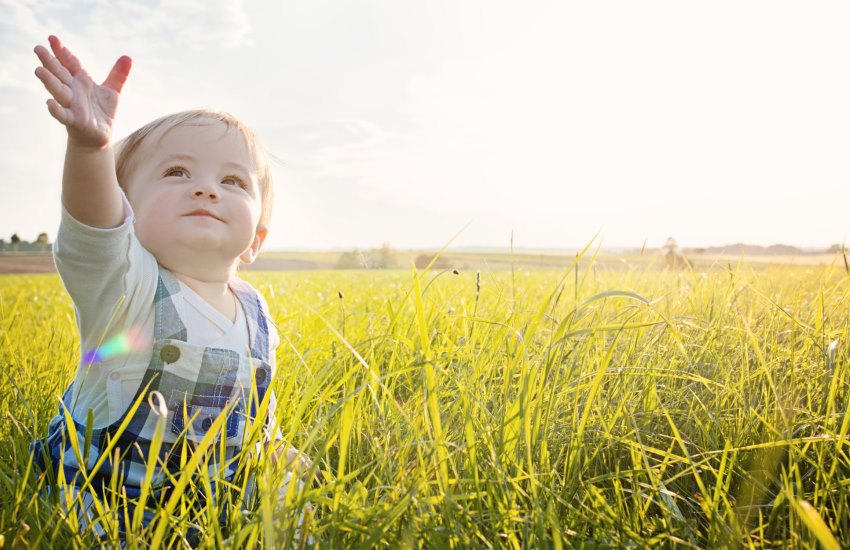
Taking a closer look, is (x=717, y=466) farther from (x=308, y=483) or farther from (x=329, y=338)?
(x=329, y=338)

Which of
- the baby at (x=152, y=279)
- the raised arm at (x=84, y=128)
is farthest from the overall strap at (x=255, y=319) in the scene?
the raised arm at (x=84, y=128)

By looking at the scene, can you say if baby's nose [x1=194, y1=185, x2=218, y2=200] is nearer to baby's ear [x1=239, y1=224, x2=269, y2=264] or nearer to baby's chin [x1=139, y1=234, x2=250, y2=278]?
baby's chin [x1=139, y1=234, x2=250, y2=278]

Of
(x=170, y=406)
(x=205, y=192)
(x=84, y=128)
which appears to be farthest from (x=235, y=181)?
(x=170, y=406)

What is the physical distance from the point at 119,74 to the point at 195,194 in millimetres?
392

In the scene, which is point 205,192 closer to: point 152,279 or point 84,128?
point 152,279

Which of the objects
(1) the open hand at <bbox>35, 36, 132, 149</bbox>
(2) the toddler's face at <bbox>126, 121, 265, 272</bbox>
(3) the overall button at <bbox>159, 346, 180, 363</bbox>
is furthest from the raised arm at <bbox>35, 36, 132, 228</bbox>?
(3) the overall button at <bbox>159, 346, 180, 363</bbox>

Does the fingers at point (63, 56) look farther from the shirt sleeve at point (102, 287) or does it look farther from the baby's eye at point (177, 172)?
the baby's eye at point (177, 172)

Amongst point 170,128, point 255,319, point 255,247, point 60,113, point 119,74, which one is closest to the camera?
point 60,113

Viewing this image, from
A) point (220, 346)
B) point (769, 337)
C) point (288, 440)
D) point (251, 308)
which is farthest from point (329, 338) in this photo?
point (769, 337)

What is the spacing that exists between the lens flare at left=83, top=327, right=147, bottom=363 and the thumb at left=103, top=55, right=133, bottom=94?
66 cm

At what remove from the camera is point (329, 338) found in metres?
2.92

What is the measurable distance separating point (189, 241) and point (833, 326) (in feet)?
8.42

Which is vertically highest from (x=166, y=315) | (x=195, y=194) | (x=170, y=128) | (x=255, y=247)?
(x=170, y=128)

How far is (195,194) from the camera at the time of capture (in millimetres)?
1794
